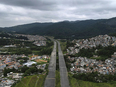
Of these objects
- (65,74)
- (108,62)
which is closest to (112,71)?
(108,62)

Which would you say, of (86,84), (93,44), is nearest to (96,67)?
(86,84)

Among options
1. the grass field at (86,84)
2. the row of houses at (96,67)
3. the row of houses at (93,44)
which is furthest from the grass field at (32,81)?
the row of houses at (93,44)

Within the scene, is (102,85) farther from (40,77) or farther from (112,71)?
(40,77)

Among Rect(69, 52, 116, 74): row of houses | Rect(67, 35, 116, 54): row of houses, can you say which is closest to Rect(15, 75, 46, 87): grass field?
Rect(69, 52, 116, 74): row of houses

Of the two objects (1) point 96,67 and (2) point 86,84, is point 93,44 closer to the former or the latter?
(1) point 96,67

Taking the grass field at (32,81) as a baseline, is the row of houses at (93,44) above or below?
above

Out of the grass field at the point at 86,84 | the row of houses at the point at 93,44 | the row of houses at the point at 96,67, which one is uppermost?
the row of houses at the point at 93,44

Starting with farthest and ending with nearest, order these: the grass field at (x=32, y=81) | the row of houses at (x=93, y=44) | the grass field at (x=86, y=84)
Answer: the row of houses at (x=93, y=44), the grass field at (x=86, y=84), the grass field at (x=32, y=81)

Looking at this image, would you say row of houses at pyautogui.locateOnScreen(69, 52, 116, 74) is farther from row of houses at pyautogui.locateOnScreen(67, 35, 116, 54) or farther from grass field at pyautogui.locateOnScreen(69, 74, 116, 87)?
row of houses at pyautogui.locateOnScreen(67, 35, 116, 54)

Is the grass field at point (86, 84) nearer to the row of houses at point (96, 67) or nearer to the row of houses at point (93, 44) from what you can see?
the row of houses at point (96, 67)
